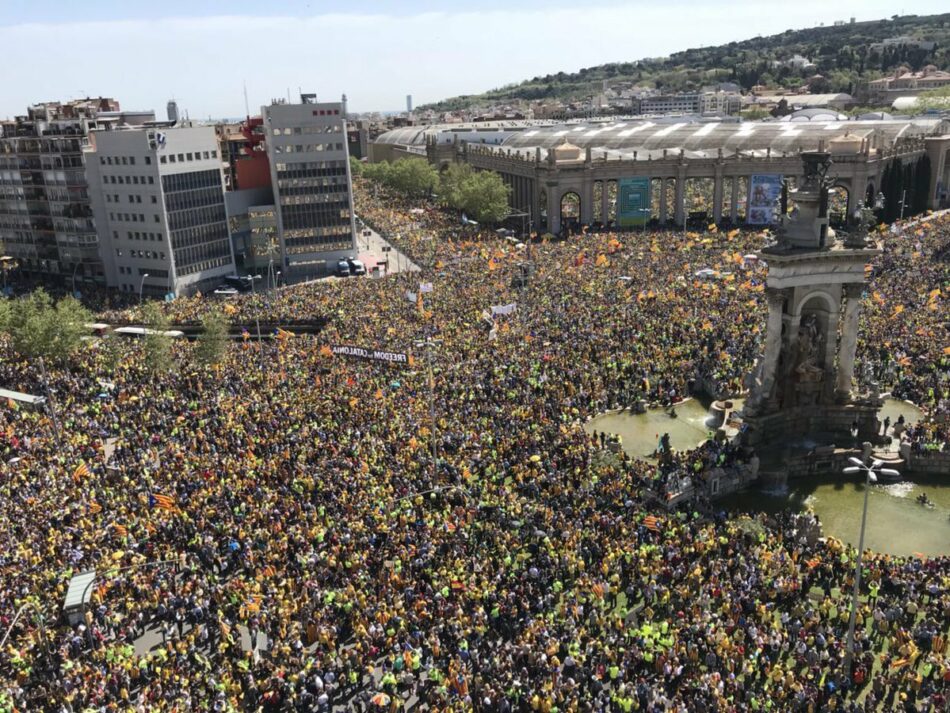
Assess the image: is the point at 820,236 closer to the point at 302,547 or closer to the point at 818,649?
the point at 818,649

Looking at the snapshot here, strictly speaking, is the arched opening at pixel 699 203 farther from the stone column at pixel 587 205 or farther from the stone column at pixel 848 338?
the stone column at pixel 848 338

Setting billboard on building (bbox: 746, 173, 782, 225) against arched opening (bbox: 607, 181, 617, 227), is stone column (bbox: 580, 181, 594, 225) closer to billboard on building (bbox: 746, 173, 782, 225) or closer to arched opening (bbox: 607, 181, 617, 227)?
arched opening (bbox: 607, 181, 617, 227)

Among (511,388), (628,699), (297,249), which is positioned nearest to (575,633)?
(628,699)

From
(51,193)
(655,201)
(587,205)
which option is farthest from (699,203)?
(51,193)

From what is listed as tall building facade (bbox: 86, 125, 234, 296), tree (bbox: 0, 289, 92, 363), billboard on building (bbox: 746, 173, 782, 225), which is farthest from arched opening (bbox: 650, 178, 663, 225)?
tree (bbox: 0, 289, 92, 363)

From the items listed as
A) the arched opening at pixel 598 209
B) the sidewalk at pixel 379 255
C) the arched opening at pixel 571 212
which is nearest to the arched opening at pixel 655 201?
the arched opening at pixel 598 209

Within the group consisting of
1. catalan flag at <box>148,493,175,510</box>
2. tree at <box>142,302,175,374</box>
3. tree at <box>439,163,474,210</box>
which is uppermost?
tree at <box>439,163,474,210</box>
